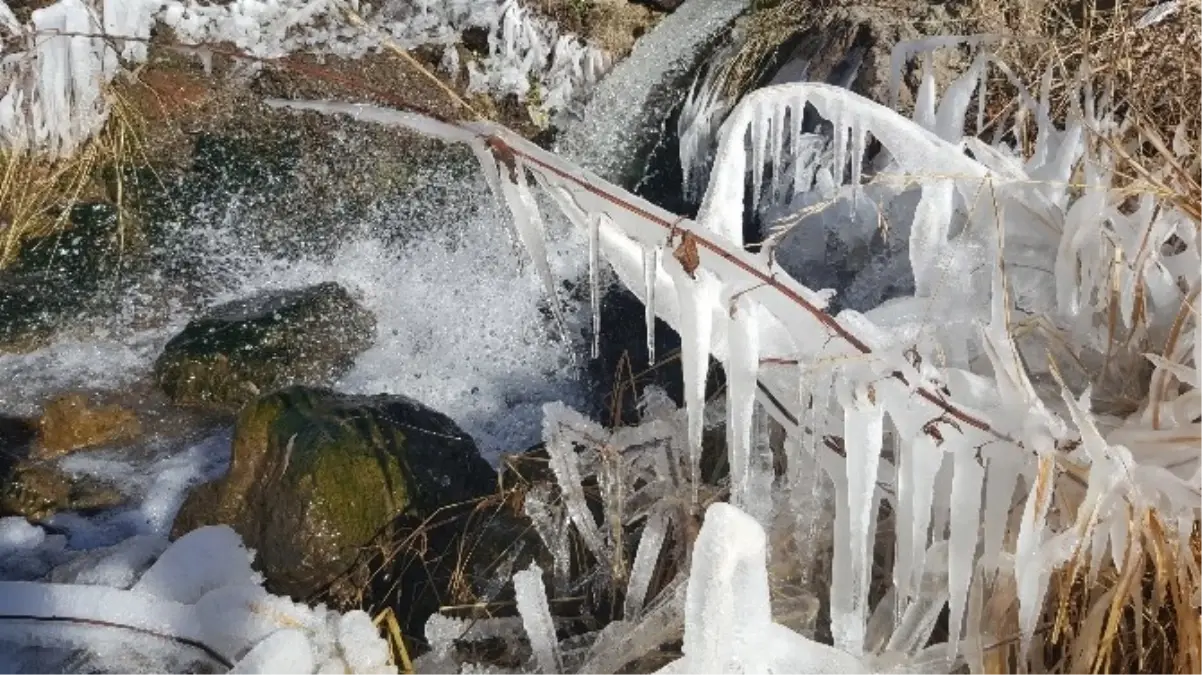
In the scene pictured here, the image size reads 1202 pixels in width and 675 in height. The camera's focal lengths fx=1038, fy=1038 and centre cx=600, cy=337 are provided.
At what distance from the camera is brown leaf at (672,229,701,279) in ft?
4.73

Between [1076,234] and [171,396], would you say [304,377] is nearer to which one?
[171,396]

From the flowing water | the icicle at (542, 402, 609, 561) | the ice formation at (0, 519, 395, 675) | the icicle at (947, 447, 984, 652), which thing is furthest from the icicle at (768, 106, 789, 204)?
the ice formation at (0, 519, 395, 675)

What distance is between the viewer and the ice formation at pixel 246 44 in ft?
14.8

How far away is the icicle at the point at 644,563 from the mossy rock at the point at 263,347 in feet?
7.21

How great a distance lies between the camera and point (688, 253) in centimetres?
145

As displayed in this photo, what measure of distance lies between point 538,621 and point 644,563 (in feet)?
0.77

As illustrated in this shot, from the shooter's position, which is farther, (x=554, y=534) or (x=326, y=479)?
(x=326, y=479)

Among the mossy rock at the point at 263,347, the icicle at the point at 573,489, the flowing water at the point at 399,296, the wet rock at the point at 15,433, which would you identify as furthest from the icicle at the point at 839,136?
the wet rock at the point at 15,433

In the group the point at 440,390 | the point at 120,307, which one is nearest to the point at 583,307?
the point at 440,390

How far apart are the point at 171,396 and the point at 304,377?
1.60 ft

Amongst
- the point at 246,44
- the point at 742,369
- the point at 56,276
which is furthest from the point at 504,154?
the point at 246,44

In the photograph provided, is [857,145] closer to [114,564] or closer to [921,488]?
[921,488]

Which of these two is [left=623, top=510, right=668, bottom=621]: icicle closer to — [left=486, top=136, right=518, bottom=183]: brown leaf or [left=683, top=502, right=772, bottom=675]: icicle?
[left=683, top=502, right=772, bottom=675]: icicle

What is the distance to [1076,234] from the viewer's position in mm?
1838
